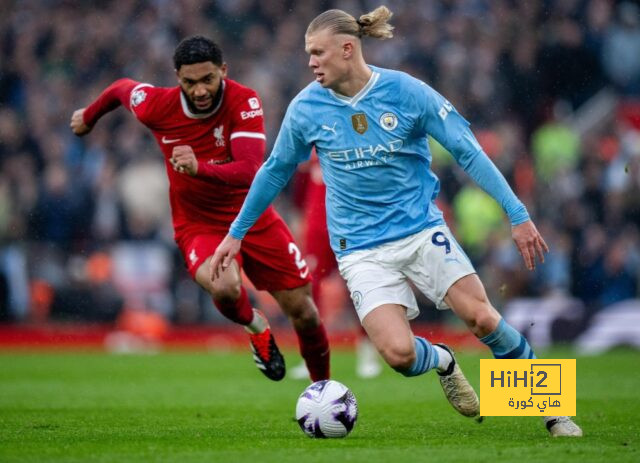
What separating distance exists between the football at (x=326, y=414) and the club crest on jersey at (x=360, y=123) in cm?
165

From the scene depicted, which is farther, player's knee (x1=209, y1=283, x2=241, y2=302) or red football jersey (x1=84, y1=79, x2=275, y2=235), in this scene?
player's knee (x1=209, y1=283, x2=241, y2=302)

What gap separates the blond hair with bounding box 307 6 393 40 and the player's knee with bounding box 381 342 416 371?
192cm

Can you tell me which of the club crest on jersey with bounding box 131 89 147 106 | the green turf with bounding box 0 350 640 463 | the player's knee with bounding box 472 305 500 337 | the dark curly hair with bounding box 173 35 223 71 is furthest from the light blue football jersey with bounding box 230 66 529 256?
the club crest on jersey with bounding box 131 89 147 106

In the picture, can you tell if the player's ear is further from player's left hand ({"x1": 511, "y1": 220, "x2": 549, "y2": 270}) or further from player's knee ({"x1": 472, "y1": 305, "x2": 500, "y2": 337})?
player's knee ({"x1": 472, "y1": 305, "x2": 500, "y2": 337})

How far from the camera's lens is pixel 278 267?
907cm

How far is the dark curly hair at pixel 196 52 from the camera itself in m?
8.38

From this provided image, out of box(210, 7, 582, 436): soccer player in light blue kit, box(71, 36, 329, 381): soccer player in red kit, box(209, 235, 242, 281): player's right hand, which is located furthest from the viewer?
box(71, 36, 329, 381): soccer player in red kit

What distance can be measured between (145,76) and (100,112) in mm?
11852

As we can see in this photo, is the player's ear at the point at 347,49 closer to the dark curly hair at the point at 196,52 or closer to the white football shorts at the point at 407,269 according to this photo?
the white football shorts at the point at 407,269

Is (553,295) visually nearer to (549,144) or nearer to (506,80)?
(549,144)

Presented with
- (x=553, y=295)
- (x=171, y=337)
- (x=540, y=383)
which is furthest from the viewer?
(x=171, y=337)

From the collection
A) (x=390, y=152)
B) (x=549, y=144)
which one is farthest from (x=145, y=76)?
(x=390, y=152)

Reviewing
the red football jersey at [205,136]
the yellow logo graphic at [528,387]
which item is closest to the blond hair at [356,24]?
the red football jersey at [205,136]

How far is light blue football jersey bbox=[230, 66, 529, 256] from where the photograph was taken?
7281 mm
